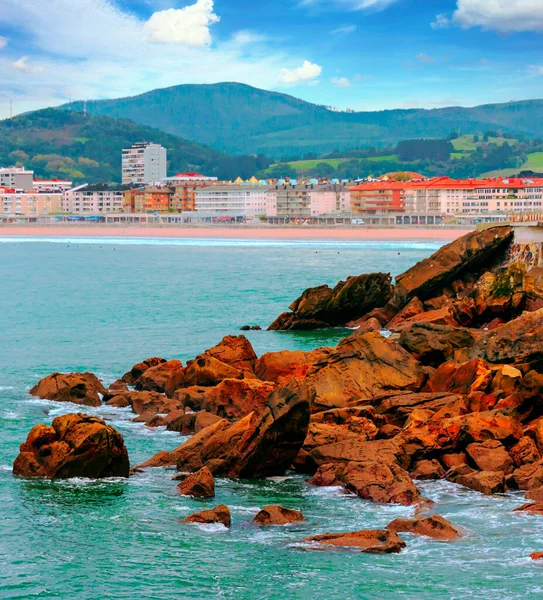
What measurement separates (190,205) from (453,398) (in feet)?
Result: 522

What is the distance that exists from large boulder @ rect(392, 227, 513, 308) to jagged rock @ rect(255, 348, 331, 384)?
937 cm

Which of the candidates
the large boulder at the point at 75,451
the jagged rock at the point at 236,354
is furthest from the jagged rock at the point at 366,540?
the jagged rock at the point at 236,354

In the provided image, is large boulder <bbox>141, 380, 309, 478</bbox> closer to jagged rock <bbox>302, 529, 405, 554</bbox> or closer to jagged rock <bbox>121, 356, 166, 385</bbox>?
jagged rock <bbox>302, 529, 405, 554</bbox>

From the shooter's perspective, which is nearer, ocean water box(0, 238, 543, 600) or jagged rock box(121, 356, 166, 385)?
ocean water box(0, 238, 543, 600)

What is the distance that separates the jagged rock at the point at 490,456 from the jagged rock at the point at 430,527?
6.25ft

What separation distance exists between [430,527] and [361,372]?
18.5 ft

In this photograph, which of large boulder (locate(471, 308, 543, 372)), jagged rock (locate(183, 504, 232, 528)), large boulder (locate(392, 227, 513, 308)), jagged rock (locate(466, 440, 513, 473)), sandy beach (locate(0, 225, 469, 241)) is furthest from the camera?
sandy beach (locate(0, 225, 469, 241))

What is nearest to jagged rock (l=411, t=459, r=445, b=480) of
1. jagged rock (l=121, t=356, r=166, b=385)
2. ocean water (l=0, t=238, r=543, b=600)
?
ocean water (l=0, t=238, r=543, b=600)

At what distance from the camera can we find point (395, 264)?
61344mm

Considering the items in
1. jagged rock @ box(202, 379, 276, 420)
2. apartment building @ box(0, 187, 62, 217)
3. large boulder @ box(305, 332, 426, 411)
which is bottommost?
jagged rock @ box(202, 379, 276, 420)

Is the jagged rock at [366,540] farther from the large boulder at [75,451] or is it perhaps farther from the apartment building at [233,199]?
the apartment building at [233,199]

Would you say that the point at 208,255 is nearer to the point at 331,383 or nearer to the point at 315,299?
the point at 315,299

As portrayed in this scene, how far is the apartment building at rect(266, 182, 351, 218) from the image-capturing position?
6176 inches

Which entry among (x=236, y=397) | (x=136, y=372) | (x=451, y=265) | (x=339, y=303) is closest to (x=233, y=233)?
(x=339, y=303)
